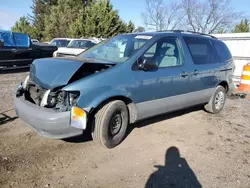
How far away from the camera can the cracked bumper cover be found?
3180mm

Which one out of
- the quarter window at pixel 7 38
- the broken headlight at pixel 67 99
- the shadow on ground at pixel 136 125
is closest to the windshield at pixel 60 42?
the quarter window at pixel 7 38

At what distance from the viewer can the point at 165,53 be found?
14.6 feet

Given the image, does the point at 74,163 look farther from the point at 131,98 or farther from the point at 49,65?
the point at 49,65

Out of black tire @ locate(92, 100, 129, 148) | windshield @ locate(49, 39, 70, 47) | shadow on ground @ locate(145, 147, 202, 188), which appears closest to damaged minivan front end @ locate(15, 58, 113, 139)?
black tire @ locate(92, 100, 129, 148)

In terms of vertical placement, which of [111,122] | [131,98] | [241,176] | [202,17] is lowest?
[241,176]

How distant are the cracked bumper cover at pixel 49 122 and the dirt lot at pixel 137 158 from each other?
394 mm

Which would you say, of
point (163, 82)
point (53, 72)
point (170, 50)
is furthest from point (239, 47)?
point (53, 72)

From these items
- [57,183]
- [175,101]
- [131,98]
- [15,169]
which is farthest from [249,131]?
[15,169]

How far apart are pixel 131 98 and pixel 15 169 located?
190cm

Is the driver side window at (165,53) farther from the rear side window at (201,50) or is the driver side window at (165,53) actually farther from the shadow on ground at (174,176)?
the shadow on ground at (174,176)

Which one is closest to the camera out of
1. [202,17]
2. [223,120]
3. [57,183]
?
[57,183]

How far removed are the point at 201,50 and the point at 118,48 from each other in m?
1.94

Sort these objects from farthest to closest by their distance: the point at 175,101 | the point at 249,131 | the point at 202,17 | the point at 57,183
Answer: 1. the point at 202,17
2. the point at 249,131
3. the point at 175,101
4. the point at 57,183

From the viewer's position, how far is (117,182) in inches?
117
